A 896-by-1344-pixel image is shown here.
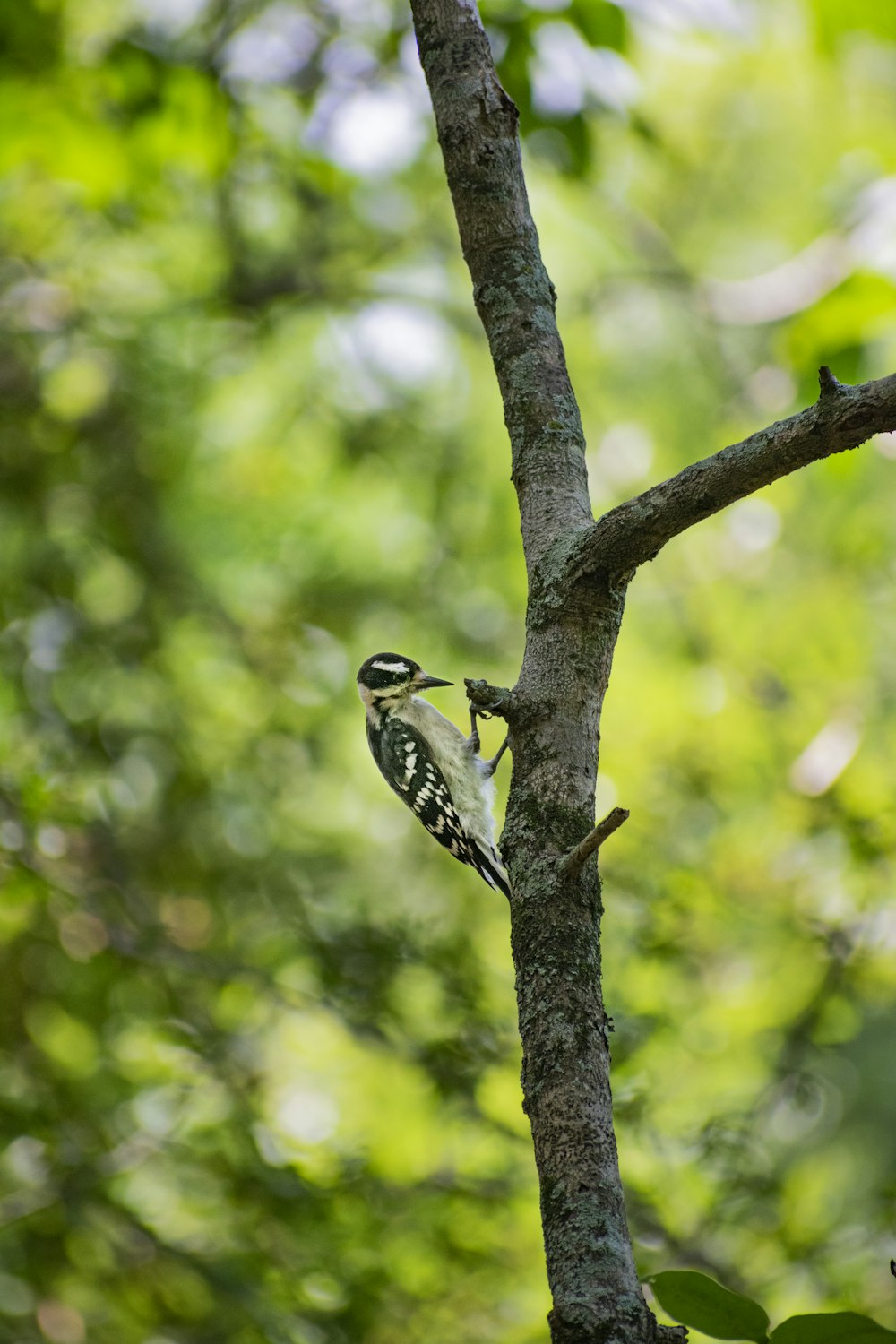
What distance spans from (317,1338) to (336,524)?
15.1ft

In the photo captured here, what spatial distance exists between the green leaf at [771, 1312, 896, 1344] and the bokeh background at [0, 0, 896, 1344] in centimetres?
200

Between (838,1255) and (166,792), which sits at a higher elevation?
(166,792)

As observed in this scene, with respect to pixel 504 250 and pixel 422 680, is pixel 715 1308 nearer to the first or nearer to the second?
pixel 504 250

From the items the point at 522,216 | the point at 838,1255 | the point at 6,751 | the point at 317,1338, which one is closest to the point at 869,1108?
the point at 838,1255

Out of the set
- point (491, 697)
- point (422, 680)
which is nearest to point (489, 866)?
point (422, 680)

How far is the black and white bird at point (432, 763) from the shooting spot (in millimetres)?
4887

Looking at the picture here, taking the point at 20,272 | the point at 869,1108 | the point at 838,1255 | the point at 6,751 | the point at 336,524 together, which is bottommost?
the point at 838,1255

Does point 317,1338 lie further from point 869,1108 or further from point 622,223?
point 622,223

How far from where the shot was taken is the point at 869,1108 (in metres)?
7.38

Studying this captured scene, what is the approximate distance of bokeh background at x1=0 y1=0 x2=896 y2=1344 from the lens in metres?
4.06

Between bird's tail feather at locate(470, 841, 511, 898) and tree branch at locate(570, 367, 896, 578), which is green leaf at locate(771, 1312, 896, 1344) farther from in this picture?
bird's tail feather at locate(470, 841, 511, 898)

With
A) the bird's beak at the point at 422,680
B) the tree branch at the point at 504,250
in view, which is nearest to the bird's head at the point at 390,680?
the bird's beak at the point at 422,680

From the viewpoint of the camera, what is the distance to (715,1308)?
967mm

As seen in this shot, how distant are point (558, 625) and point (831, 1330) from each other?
41.0 inches
